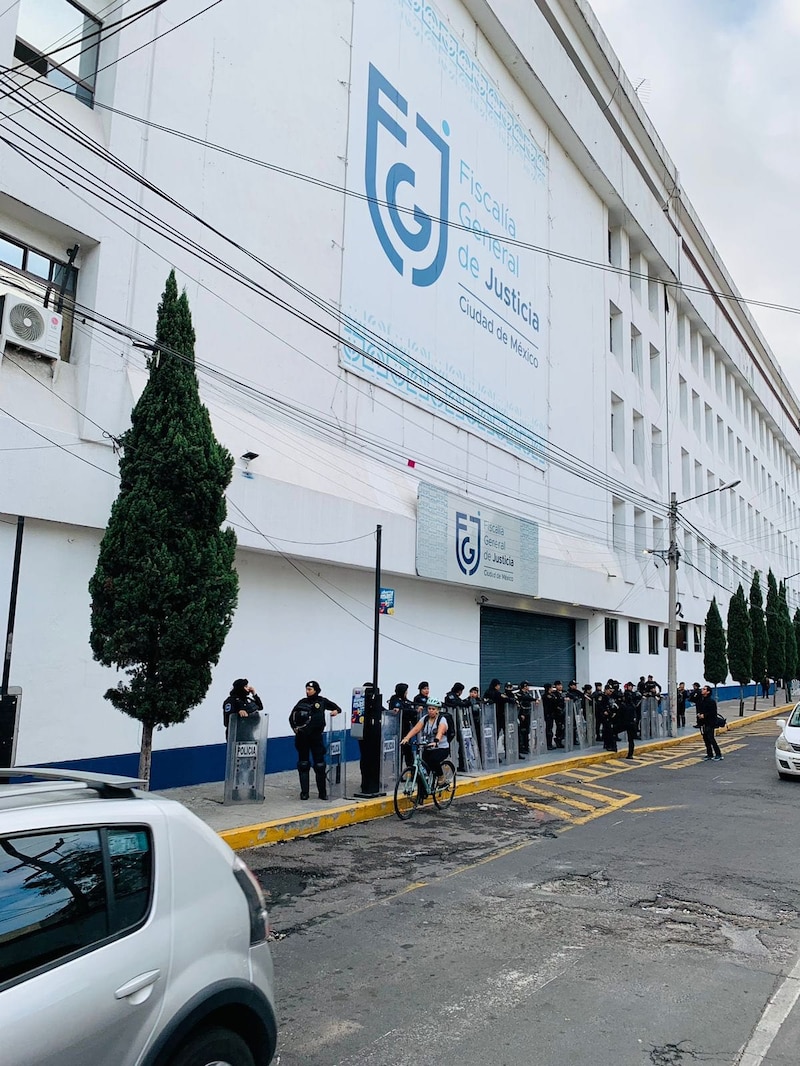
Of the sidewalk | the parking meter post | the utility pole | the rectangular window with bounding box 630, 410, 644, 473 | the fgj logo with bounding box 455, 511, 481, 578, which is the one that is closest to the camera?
the sidewalk

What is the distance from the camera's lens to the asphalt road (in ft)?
14.3

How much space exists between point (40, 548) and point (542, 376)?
18.9m

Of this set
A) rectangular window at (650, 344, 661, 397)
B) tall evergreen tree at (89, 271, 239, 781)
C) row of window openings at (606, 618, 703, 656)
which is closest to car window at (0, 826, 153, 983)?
tall evergreen tree at (89, 271, 239, 781)

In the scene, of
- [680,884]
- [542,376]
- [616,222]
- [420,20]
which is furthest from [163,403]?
[616,222]

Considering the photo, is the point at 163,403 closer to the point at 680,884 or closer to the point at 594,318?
the point at 680,884

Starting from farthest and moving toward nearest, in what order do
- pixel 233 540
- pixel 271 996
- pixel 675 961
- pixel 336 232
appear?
pixel 336 232 < pixel 233 540 < pixel 675 961 < pixel 271 996

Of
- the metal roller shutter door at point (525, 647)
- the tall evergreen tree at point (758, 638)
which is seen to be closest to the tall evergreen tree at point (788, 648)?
the tall evergreen tree at point (758, 638)

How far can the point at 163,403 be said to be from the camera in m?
9.91

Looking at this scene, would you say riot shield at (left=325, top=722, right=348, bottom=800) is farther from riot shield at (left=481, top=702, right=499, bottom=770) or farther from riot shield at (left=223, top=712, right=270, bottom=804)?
riot shield at (left=481, top=702, right=499, bottom=770)

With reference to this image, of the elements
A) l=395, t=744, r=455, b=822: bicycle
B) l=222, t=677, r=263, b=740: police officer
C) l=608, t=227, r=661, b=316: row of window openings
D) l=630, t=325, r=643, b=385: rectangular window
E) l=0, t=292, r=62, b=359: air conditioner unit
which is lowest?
l=395, t=744, r=455, b=822: bicycle

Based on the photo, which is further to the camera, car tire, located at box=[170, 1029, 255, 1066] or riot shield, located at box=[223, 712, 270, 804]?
riot shield, located at box=[223, 712, 270, 804]

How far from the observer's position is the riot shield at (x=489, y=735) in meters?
15.6

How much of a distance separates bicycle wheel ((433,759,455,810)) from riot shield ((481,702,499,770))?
3.06m

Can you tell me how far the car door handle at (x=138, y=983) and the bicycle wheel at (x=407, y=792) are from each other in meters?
9.01
